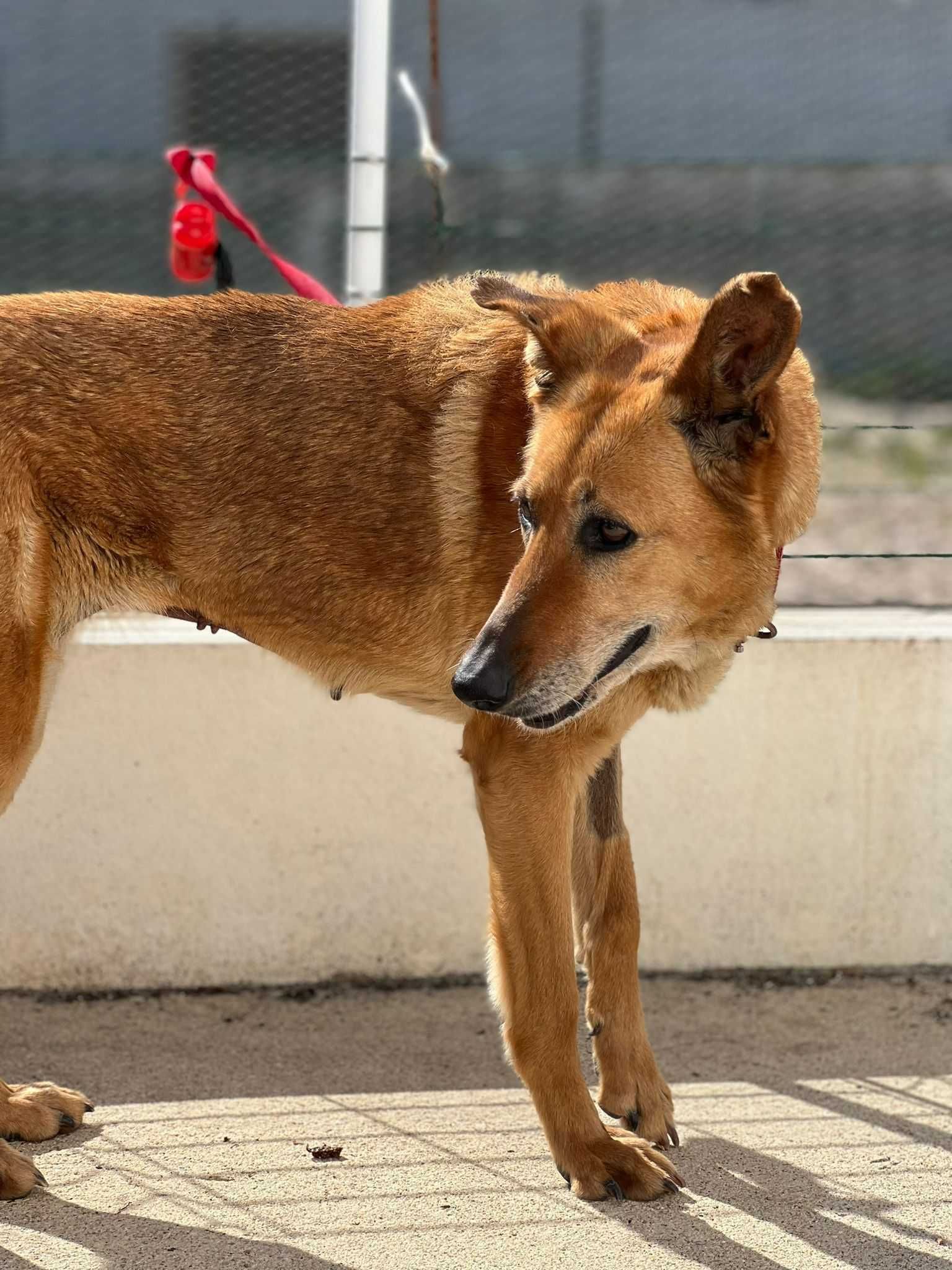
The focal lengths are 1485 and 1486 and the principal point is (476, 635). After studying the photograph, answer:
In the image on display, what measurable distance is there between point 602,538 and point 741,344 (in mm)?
415

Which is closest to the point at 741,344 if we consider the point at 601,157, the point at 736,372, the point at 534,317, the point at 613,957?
the point at 736,372

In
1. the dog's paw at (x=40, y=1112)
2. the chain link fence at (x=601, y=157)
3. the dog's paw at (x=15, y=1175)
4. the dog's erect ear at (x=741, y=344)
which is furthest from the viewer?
the chain link fence at (x=601, y=157)

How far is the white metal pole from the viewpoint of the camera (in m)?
4.22

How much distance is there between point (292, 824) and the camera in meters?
3.99

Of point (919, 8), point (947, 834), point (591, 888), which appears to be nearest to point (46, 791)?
point (591, 888)

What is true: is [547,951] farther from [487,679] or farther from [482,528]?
[482,528]

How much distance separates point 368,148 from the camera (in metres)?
4.26

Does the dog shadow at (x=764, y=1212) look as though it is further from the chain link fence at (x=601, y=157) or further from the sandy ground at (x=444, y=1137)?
the chain link fence at (x=601, y=157)

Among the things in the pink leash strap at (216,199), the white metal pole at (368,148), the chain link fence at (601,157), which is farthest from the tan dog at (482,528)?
the chain link fence at (601,157)

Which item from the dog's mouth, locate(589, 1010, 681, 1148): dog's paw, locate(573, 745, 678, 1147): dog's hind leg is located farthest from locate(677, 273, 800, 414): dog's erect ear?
locate(589, 1010, 681, 1148): dog's paw

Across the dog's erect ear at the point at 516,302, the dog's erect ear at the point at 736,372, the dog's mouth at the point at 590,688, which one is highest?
the dog's erect ear at the point at 516,302

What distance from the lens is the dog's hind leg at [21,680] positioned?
9.60 ft

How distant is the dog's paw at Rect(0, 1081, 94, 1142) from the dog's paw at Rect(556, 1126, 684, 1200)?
1.07 m

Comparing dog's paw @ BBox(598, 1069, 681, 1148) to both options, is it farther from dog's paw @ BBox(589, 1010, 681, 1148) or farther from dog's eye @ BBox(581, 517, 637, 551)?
dog's eye @ BBox(581, 517, 637, 551)
